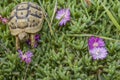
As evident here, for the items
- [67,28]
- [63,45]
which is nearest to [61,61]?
[63,45]

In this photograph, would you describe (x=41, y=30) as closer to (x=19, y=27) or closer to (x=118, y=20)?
(x=19, y=27)

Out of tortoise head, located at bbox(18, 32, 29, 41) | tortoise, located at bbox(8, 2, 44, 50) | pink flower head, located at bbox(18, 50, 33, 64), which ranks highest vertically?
tortoise, located at bbox(8, 2, 44, 50)

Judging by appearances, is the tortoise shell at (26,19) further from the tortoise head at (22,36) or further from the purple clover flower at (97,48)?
the purple clover flower at (97,48)

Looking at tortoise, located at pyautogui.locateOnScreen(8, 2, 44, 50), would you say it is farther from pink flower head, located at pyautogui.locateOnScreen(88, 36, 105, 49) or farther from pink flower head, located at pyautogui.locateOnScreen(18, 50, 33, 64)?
pink flower head, located at pyautogui.locateOnScreen(88, 36, 105, 49)

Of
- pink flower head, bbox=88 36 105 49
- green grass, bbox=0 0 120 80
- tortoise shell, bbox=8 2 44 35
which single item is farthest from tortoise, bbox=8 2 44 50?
pink flower head, bbox=88 36 105 49

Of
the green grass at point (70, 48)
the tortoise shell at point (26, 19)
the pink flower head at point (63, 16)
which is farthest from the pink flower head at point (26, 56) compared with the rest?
the pink flower head at point (63, 16)

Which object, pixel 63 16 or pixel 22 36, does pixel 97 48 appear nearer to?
pixel 63 16
